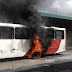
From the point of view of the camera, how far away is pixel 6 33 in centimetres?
766

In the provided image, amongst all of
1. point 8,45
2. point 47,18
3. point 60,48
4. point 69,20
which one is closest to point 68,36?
point 69,20

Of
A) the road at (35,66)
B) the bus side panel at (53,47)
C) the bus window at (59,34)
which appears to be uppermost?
the bus window at (59,34)

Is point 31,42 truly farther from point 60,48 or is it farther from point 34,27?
point 60,48

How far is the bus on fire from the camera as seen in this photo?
755 centimetres

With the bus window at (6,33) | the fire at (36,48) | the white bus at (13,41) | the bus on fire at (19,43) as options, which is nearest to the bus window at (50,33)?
the bus on fire at (19,43)

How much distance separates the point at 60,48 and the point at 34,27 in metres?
3.42

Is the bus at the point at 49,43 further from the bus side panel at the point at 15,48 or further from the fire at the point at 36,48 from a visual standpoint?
the bus side panel at the point at 15,48

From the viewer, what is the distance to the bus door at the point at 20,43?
7955 millimetres

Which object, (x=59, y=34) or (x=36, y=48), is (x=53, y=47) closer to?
(x=59, y=34)

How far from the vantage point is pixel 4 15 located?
13070mm

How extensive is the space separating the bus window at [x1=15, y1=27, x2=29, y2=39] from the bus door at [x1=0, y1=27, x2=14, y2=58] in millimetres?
441

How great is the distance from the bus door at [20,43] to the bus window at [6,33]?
31 centimetres

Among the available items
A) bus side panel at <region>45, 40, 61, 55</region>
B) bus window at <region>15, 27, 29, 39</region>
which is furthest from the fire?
bus side panel at <region>45, 40, 61, 55</region>

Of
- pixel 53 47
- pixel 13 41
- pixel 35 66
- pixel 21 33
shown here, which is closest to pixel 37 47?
pixel 21 33
